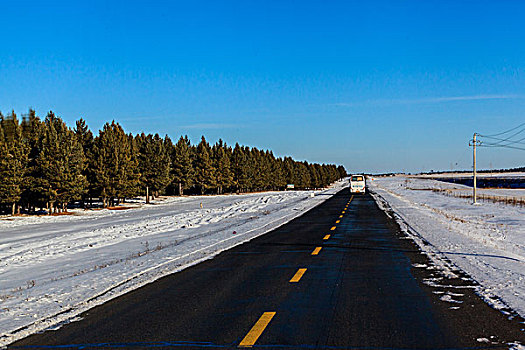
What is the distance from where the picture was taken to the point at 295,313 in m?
6.89

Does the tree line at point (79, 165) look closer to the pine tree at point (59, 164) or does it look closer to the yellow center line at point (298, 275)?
the pine tree at point (59, 164)

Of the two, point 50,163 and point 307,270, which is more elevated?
point 50,163

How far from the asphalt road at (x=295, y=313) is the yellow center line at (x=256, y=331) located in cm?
1

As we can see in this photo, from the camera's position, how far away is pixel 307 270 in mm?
10719

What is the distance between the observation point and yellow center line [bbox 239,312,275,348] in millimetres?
5516

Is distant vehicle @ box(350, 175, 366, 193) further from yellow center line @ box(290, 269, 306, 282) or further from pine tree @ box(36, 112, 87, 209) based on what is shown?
yellow center line @ box(290, 269, 306, 282)

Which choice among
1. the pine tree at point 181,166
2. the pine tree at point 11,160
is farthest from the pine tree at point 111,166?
the pine tree at point 181,166

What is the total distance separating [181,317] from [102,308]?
Result: 1.44 m

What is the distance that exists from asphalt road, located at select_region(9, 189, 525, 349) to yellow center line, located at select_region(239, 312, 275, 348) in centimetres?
1

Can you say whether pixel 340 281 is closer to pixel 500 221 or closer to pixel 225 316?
pixel 225 316

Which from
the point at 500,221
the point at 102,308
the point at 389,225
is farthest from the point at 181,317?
the point at 500,221

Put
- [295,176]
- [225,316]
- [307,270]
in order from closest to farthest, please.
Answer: [225,316]
[307,270]
[295,176]

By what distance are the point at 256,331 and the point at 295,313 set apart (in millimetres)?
1042

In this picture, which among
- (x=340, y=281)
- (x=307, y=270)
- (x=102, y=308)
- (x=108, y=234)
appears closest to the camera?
(x=102, y=308)
